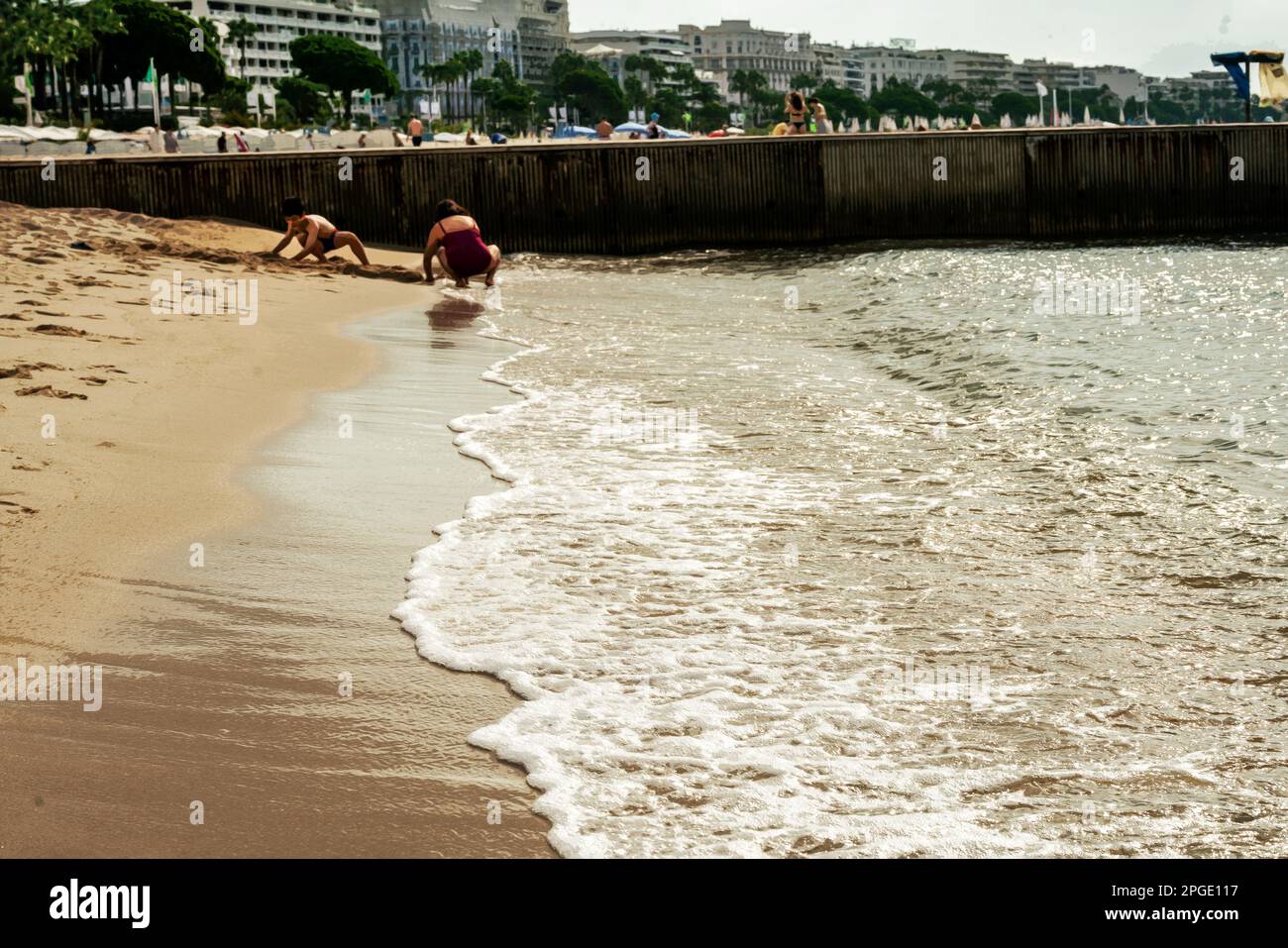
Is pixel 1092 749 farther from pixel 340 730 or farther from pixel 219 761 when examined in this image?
pixel 219 761

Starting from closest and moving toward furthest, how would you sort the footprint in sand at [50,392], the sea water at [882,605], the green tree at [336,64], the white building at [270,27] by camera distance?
the sea water at [882,605] < the footprint in sand at [50,392] < the green tree at [336,64] < the white building at [270,27]

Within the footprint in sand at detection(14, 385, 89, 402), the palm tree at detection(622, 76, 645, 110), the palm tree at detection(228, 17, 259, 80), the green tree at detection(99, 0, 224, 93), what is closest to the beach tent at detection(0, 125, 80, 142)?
the green tree at detection(99, 0, 224, 93)

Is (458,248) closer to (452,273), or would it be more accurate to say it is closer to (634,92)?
(452,273)

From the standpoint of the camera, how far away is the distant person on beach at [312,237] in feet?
66.0

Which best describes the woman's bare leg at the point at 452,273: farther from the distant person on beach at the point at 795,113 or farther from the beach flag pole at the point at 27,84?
the beach flag pole at the point at 27,84

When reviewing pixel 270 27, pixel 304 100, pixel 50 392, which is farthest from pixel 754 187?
pixel 270 27

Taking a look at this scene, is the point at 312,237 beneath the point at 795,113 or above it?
beneath

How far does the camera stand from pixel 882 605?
5867 millimetres

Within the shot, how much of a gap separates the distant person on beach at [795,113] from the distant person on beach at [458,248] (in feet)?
36.1

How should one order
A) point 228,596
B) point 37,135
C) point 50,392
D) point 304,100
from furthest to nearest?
1. point 304,100
2. point 37,135
3. point 50,392
4. point 228,596

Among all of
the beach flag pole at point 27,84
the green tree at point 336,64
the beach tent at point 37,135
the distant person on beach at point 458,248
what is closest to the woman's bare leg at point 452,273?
the distant person on beach at point 458,248

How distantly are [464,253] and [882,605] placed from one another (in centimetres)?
1510

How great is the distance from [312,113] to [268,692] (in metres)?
125

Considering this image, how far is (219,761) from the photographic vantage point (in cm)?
429
